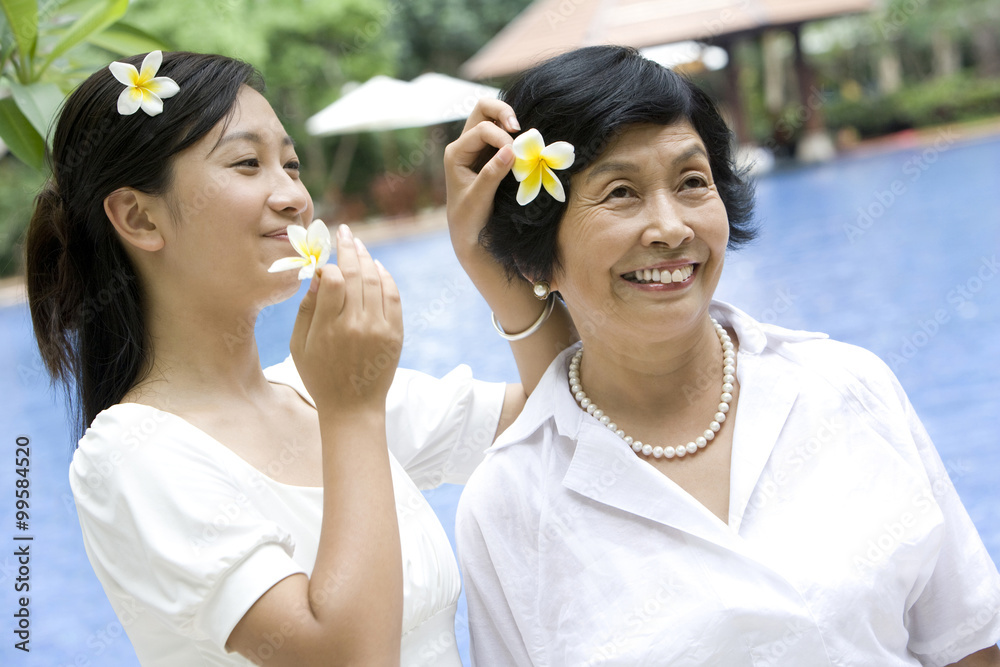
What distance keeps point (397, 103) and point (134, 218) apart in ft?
38.6

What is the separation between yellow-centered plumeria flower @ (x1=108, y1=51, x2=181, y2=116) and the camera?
5.27 ft

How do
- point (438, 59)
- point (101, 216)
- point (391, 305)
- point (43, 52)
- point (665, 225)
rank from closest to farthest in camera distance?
point (391, 305)
point (665, 225)
point (101, 216)
point (43, 52)
point (438, 59)

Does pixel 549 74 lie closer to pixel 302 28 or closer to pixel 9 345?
pixel 9 345

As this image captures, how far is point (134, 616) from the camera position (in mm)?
1505

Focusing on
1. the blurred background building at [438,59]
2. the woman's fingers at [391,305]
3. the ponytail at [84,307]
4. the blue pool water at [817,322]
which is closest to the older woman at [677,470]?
the woman's fingers at [391,305]

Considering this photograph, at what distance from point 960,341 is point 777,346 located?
20.1 ft

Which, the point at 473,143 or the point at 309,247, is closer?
the point at 309,247

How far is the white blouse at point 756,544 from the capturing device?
4.89 ft

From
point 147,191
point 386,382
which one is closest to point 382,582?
point 386,382

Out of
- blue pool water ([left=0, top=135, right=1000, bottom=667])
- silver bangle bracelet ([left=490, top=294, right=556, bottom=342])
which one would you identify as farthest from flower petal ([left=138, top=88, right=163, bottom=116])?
blue pool water ([left=0, top=135, right=1000, bottom=667])

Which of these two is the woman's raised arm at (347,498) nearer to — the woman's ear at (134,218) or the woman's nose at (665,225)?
the woman's ear at (134,218)

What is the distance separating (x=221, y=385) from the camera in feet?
5.60

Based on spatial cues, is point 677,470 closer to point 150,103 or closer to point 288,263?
point 288,263

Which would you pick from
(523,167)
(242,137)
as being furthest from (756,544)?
(242,137)
